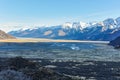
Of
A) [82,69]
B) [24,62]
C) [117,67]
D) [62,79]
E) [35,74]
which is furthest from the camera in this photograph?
[117,67]

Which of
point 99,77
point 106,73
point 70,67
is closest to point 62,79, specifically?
point 99,77

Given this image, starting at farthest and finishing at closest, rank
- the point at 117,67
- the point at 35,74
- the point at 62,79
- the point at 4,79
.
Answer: the point at 117,67, the point at 62,79, the point at 35,74, the point at 4,79

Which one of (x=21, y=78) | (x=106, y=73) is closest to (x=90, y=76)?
(x=106, y=73)

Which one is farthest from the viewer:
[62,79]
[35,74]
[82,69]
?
[82,69]

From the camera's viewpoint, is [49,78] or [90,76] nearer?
[49,78]

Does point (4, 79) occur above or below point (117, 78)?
above

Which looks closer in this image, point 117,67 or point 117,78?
point 117,78

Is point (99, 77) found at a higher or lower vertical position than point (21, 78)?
lower

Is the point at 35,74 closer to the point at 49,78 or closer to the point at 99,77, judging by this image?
the point at 49,78

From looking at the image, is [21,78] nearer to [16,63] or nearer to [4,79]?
[4,79]
